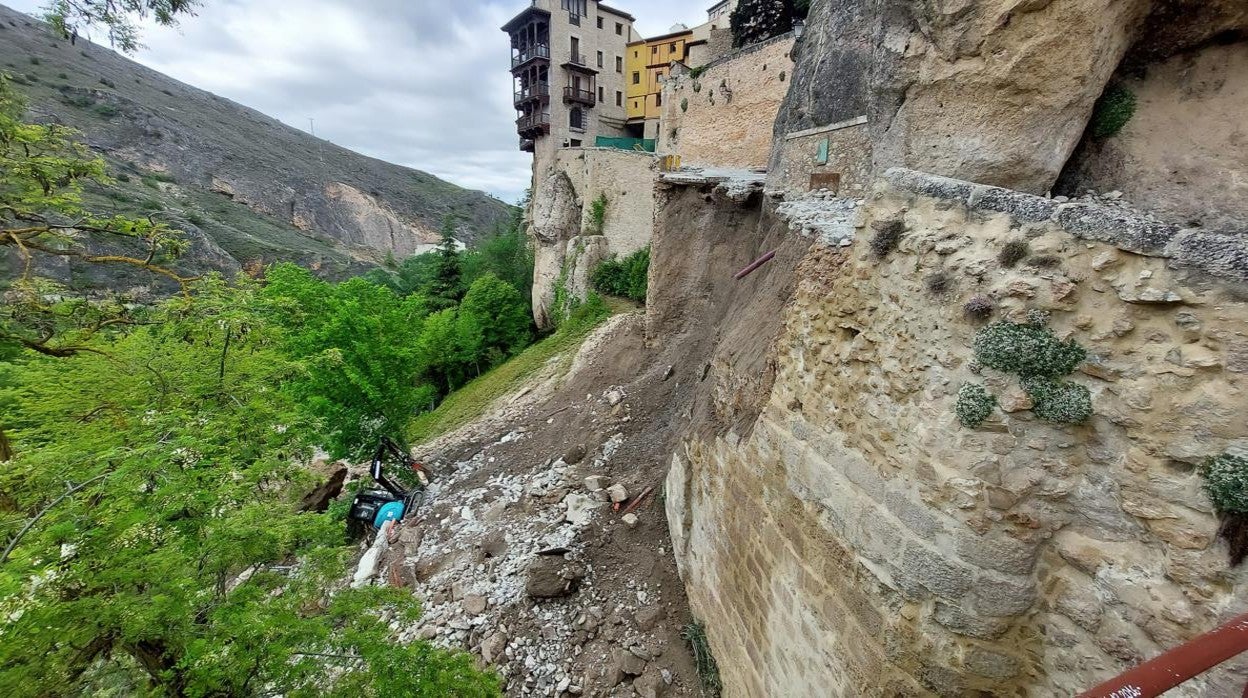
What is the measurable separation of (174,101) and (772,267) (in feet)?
277

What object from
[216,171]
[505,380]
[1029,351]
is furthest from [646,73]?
[216,171]

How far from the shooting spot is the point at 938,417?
2.56 meters

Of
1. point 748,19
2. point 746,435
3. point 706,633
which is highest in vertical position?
point 748,19

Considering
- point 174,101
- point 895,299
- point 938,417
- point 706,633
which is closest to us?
point 938,417

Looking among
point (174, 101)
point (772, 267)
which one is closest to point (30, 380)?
point (772, 267)

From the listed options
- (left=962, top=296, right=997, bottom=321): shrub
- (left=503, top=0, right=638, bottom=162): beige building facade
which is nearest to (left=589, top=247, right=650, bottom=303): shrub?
(left=503, top=0, right=638, bottom=162): beige building facade

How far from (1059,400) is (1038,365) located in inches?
6.6

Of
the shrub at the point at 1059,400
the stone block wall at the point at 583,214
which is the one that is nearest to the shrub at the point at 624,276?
the stone block wall at the point at 583,214

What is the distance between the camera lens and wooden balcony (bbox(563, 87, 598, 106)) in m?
30.0

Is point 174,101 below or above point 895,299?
above

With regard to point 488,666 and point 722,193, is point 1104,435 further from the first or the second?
point 722,193

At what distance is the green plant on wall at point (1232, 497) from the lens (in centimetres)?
172

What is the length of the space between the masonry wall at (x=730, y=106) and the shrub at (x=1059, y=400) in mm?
13629

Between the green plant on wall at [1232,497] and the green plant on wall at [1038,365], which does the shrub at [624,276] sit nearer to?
the green plant on wall at [1038,365]
